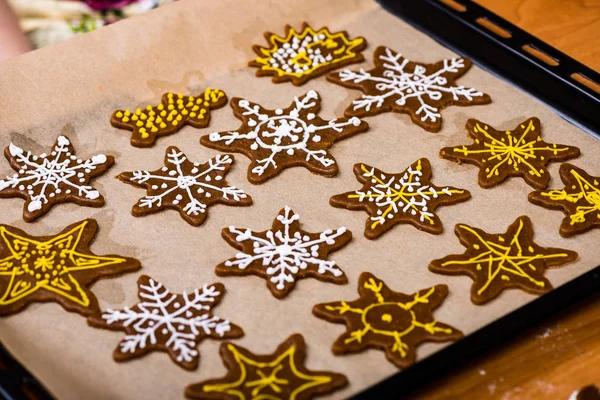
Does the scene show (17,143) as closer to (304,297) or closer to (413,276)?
(304,297)

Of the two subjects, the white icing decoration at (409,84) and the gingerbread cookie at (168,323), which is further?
the white icing decoration at (409,84)

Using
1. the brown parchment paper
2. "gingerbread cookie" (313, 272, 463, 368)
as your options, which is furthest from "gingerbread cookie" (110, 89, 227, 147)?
"gingerbread cookie" (313, 272, 463, 368)

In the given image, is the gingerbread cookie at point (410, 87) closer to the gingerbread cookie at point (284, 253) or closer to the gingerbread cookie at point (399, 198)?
the gingerbread cookie at point (399, 198)

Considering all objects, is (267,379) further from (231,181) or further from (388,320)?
(231,181)

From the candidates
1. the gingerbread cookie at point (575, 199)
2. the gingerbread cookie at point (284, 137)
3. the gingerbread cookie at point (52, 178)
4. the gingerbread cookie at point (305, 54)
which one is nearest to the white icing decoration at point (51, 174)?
the gingerbread cookie at point (52, 178)

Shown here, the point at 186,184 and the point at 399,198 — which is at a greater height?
the point at 186,184

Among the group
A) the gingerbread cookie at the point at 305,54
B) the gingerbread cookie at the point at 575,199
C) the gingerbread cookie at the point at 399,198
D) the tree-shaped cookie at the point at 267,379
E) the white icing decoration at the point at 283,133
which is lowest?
the tree-shaped cookie at the point at 267,379

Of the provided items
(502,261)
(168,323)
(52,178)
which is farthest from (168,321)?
(502,261)
